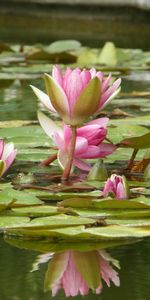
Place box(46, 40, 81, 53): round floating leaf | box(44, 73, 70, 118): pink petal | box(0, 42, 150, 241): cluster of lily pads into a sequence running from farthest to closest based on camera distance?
box(46, 40, 81, 53): round floating leaf
box(44, 73, 70, 118): pink petal
box(0, 42, 150, 241): cluster of lily pads

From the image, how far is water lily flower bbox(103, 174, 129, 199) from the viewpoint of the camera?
1608mm

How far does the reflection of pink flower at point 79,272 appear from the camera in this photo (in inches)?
47.3

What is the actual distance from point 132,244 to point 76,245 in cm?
8

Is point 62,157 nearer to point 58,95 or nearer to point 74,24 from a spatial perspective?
point 58,95

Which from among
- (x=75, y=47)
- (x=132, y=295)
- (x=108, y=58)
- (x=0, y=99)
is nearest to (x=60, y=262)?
(x=132, y=295)

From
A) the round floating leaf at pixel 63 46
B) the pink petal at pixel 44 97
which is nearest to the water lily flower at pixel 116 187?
the pink petal at pixel 44 97

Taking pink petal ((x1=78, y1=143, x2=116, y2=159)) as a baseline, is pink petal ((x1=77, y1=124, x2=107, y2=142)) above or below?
above

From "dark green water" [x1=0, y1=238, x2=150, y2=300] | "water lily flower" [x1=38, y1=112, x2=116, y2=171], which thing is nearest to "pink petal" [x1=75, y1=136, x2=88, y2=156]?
"water lily flower" [x1=38, y1=112, x2=116, y2=171]

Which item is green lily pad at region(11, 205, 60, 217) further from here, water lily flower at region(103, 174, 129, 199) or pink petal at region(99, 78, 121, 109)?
pink petal at region(99, 78, 121, 109)

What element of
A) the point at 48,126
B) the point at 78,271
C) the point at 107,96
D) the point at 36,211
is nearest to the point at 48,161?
the point at 48,126

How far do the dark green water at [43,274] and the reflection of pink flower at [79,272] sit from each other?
11 millimetres

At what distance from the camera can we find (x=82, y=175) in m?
1.87

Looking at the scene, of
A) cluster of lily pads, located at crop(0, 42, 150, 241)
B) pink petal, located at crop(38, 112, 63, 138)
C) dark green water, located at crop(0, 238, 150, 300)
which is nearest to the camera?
dark green water, located at crop(0, 238, 150, 300)

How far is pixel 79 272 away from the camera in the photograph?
1276 millimetres
